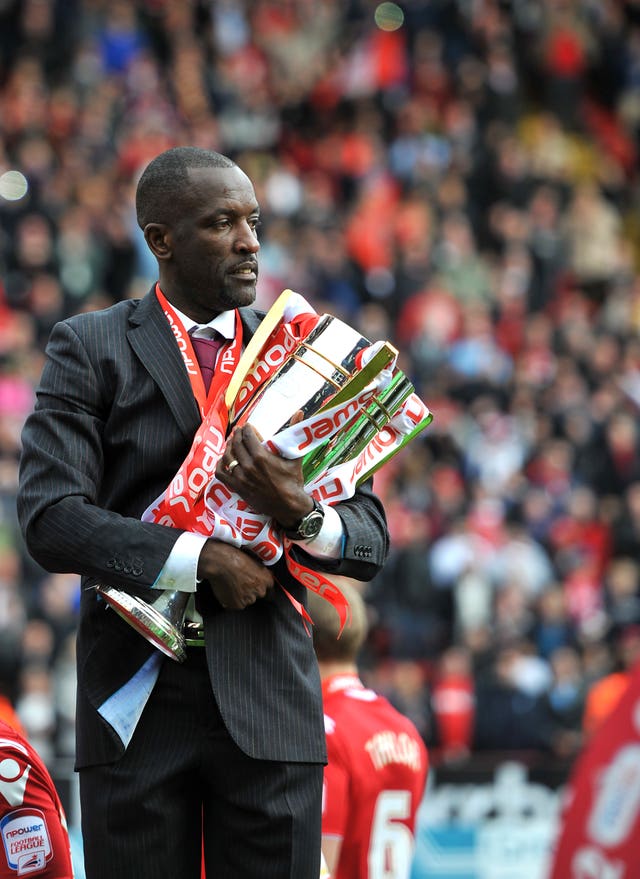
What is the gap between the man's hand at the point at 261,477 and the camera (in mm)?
3131

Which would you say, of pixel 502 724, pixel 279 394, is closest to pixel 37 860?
pixel 279 394

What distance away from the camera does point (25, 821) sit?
3656mm

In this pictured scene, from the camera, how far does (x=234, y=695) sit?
3168mm

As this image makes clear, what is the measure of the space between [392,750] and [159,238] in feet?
6.44

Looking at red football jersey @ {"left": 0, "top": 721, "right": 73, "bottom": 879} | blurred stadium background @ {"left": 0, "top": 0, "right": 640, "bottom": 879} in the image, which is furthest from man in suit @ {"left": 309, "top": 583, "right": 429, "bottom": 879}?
blurred stadium background @ {"left": 0, "top": 0, "right": 640, "bottom": 879}

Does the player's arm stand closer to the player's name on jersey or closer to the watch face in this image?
the player's name on jersey

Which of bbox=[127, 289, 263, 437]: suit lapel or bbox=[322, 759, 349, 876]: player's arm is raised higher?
bbox=[127, 289, 263, 437]: suit lapel

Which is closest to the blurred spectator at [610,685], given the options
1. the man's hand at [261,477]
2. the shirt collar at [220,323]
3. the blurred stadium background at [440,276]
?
the blurred stadium background at [440,276]

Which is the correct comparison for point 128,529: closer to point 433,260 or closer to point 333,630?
point 333,630

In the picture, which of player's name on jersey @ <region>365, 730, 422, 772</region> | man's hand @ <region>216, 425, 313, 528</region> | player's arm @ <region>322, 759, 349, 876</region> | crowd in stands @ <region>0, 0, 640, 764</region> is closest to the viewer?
man's hand @ <region>216, 425, 313, 528</region>

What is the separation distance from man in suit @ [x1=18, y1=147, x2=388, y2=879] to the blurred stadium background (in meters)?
5.06

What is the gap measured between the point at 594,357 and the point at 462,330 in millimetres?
1225

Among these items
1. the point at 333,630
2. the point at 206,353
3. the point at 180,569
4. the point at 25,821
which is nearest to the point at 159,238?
the point at 206,353

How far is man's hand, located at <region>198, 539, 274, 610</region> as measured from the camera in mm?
3148
